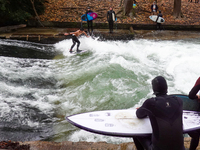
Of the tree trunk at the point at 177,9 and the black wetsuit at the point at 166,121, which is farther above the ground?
the tree trunk at the point at 177,9

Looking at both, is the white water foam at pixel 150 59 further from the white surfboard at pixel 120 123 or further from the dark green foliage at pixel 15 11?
the dark green foliage at pixel 15 11

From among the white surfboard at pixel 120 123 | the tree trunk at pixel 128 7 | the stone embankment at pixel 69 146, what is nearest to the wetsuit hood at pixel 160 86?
the white surfboard at pixel 120 123

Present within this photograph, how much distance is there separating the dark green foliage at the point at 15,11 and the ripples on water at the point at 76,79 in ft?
7.86

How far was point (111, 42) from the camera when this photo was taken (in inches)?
461

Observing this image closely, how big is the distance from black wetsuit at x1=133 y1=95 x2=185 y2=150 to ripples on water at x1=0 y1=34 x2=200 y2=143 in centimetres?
216

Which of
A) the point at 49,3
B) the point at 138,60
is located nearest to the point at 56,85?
the point at 138,60

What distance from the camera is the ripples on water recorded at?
4828 millimetres

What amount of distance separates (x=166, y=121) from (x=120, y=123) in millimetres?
1177

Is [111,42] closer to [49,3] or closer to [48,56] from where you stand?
[48,56]

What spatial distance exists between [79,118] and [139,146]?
1228 mm

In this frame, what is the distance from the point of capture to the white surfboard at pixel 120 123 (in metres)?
3.00

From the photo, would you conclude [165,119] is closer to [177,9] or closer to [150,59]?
[150,59]

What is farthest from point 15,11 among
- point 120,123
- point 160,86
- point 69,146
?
point 160,86

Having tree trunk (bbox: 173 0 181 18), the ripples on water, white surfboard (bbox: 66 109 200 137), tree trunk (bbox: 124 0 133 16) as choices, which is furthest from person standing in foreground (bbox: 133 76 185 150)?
tree trunk (bbox: 173 0 181 18)
